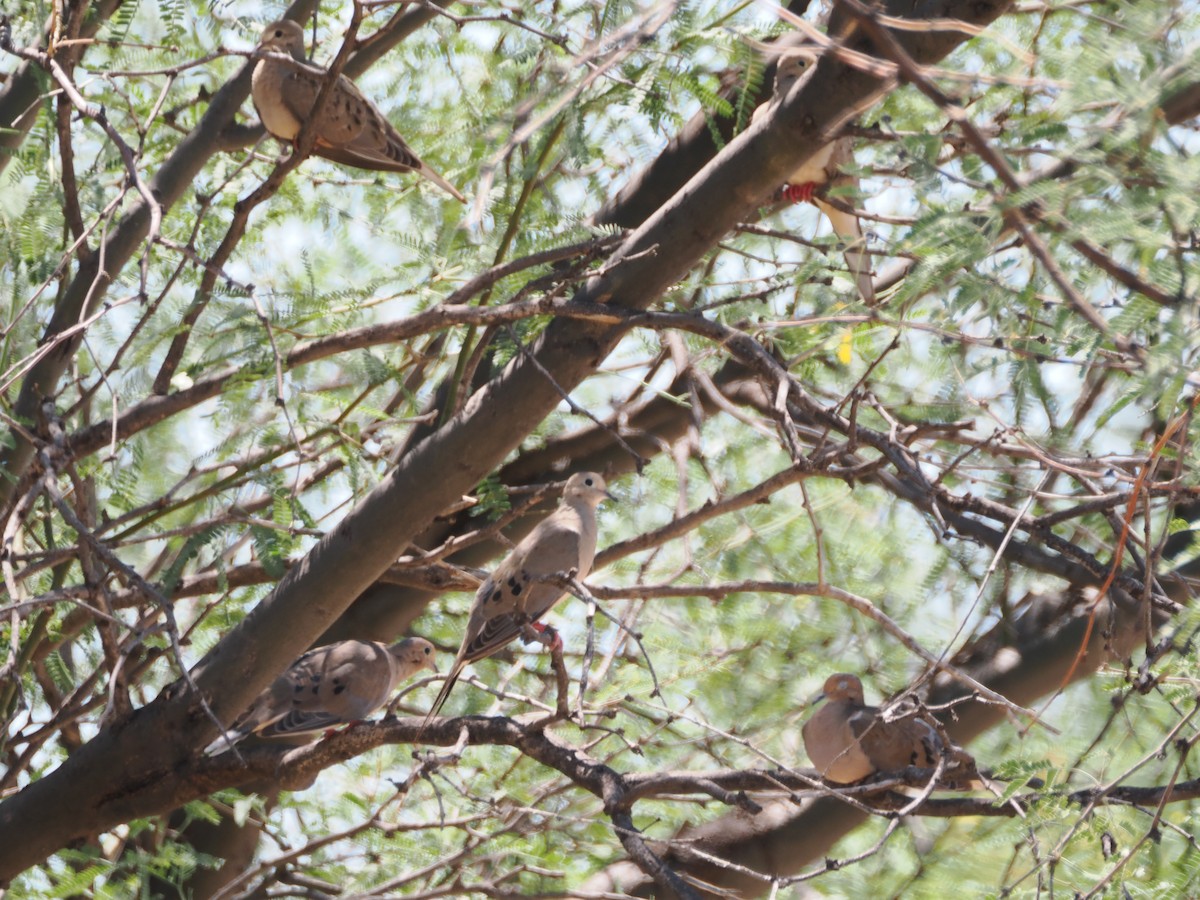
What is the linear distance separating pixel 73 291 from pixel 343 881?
7.46 ft

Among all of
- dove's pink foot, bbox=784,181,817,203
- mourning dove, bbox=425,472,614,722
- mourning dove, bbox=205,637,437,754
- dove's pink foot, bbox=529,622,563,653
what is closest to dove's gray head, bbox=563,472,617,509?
mourning dove, bbox=425,472,614,722

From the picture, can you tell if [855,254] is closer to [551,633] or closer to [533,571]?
[533,571]

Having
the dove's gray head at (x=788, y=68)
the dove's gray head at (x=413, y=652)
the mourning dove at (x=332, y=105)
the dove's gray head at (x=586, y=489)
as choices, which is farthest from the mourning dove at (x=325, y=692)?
the dove's gray head at (x=788, y=68)

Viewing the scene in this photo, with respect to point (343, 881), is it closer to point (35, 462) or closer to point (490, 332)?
point (35, 462)

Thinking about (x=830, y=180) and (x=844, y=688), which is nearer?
(x=830, y=180)

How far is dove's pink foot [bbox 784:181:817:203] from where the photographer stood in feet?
14.3

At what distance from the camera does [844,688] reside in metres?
4.82

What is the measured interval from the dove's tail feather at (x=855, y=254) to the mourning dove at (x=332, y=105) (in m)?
1.25

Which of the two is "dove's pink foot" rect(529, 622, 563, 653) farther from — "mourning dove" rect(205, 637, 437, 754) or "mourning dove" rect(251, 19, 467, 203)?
"mourning dove" rect(251, 19, 467, 203)

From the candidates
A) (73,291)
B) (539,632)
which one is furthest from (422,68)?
(539,632)

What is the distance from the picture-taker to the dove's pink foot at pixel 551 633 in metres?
3.04

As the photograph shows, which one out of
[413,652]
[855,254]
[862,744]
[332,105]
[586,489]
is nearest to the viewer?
[855,254]

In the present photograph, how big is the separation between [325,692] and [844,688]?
178 cm

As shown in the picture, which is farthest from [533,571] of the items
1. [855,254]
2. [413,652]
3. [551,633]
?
[855,254]
